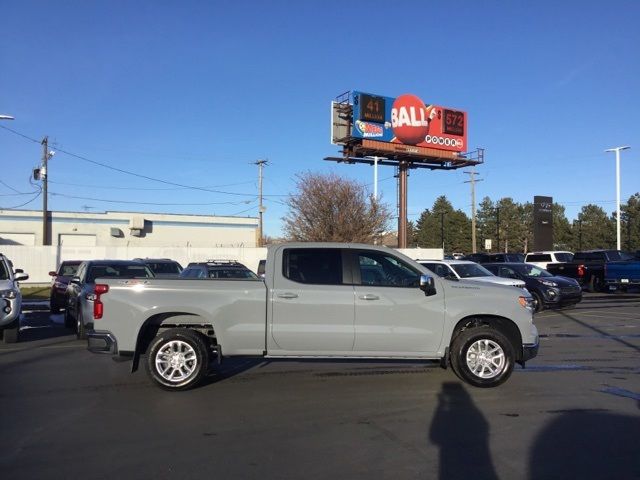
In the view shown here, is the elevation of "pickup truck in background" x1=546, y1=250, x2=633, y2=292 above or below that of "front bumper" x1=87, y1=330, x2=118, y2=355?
above

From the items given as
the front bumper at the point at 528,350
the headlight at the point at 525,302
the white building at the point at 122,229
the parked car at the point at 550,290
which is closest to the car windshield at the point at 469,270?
the parked car at the point at 550,290

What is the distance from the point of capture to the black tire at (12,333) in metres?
11.8

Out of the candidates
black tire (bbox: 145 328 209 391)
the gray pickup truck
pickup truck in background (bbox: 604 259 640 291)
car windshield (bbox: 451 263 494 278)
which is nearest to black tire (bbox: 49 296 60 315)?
the gray pickup truck

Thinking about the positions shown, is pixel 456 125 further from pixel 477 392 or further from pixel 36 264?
pixel 477 392

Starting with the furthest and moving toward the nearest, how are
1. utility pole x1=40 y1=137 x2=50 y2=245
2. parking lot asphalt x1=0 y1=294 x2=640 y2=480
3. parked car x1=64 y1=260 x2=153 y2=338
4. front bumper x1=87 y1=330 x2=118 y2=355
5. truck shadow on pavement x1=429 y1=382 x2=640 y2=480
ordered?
utility pole x1=40 y1=137 x2=50 y2=245 → parked car x1=64 y1=260 x2=153 y2=338 → front bumper x1=87 y1=330 x2=118 y2=355 → parking lot asphalt x1=0 y1=294 x2=640 y2=480 → truck shadow on pavement x1=429 y1=382 x2=640 y2=480

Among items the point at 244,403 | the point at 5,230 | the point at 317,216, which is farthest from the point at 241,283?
the point at 5,230

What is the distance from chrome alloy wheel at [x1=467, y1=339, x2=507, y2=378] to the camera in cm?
770

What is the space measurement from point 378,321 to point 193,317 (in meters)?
2.40

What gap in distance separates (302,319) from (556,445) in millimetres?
3303

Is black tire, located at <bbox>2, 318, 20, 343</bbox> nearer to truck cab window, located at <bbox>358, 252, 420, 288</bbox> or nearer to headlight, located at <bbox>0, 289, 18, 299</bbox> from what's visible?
headlight, located at <bbox>0, 289, 18, 299</bbox>

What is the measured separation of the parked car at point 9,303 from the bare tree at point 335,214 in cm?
2736

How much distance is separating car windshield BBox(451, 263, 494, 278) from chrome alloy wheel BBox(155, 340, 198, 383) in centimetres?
1089

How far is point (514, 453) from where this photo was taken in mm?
5215

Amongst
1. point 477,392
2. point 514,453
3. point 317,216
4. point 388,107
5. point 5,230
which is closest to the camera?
point 514,453
